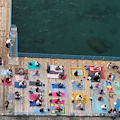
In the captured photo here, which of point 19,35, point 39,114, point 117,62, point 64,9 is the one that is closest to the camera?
point 39,114

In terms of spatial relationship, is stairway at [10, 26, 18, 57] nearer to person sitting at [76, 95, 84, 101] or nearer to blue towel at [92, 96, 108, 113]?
person sitting at [76, 95, 84, 101]

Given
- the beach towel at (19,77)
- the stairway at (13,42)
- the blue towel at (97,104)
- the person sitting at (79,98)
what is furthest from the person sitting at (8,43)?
the blue towel at (97,104)

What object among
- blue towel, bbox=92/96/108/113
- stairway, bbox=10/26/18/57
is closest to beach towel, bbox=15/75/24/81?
stairway, bbox=10/26/18/57

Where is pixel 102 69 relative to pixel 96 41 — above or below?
below

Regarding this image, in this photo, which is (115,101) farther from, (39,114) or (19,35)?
(19,35)

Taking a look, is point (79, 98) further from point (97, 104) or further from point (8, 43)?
point (8, 43)

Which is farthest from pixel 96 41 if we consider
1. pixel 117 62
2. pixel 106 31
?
pixel 117 62

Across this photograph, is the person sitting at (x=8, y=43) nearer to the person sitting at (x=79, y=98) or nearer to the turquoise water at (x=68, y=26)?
the turquoise water at (x=68, y=26)

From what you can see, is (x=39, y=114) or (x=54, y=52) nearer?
(x=39, y=114)
